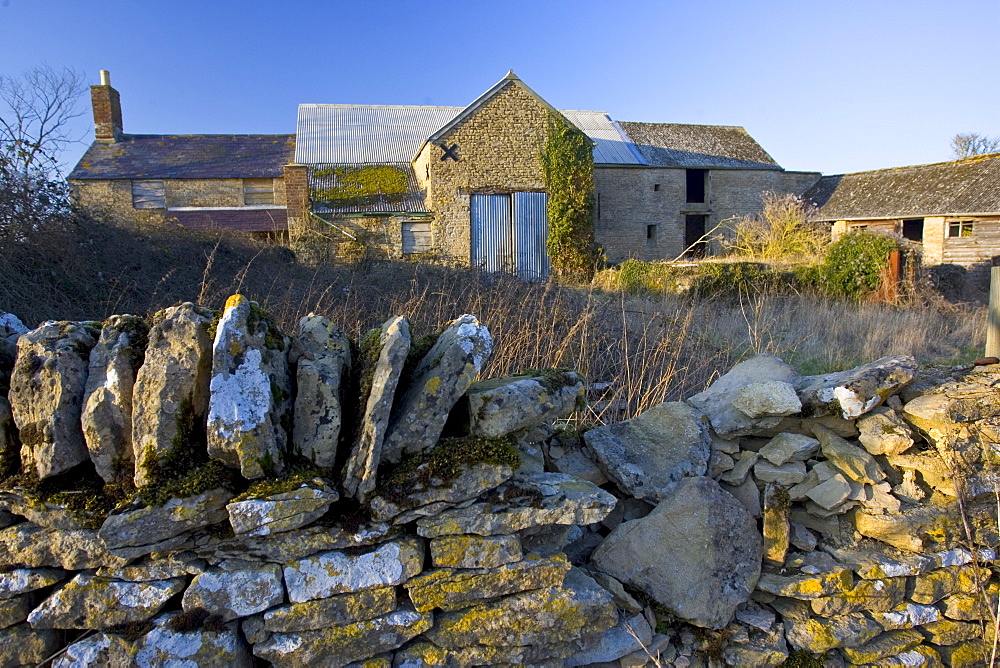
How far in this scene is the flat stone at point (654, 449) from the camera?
10.1 ft

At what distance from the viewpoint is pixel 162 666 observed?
6.91 ft

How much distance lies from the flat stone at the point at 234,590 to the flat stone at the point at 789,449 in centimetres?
244

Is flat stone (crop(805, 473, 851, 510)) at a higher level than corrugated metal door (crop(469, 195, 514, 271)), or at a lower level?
lower

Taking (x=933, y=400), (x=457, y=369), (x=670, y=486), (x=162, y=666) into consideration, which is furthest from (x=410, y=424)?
(x=933, y=400)

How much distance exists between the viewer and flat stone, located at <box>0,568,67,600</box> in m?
2.17

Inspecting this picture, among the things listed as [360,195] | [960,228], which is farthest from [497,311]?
[960,228]

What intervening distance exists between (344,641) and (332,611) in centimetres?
12

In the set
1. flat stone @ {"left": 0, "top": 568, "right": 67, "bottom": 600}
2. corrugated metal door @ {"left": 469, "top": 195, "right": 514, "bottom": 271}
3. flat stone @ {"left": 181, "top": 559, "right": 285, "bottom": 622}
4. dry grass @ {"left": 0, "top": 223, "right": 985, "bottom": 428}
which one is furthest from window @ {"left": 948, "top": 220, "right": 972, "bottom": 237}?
flat stone @ {"left": 0, "top": 568, "right": 67, "bottom": 600}

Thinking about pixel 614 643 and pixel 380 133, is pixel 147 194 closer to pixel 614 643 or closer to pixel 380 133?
pixel 380 133

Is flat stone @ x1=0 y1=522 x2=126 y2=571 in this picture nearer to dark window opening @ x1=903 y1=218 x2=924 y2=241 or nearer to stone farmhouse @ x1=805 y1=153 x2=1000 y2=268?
stone farmhouse @ x1=805 y1=153 x2=1000 y2=268

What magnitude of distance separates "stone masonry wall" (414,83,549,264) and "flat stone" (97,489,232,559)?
56.9ft

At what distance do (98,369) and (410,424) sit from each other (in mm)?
1218

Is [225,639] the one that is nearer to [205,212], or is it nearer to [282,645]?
[282,645]

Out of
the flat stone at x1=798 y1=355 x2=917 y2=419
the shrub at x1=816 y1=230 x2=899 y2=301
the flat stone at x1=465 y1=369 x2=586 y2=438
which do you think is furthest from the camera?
the shrub at x1=816 y1=230 x2=899 y2=301
